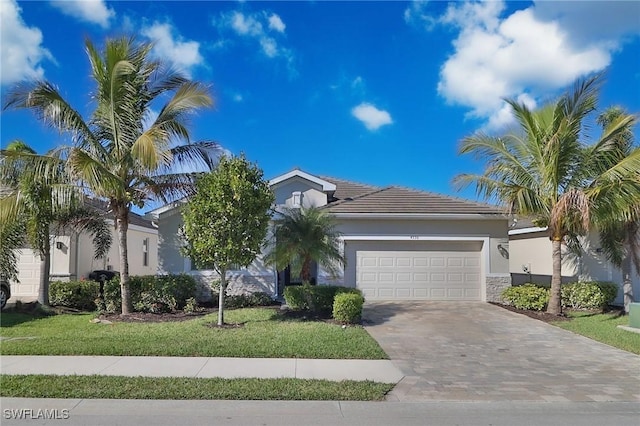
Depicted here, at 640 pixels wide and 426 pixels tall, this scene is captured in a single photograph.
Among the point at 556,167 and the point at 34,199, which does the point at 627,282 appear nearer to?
the point at 556,167

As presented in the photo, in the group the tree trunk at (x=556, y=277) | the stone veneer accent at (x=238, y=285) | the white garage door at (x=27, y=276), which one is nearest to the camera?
the tree trunk at (x=556, y=277)

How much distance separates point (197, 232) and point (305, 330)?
3509 mm

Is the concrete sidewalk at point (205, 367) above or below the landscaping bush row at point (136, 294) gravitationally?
below

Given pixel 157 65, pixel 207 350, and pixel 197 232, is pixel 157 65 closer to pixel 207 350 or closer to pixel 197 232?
pixel 197 232

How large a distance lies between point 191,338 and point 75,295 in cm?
679

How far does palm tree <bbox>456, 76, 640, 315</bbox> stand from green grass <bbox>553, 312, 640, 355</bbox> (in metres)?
0.91

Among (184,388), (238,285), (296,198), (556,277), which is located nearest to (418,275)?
(556,277)

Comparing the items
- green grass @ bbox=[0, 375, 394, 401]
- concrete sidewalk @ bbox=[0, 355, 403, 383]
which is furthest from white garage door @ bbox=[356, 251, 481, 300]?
green grass @ bbox=[0, 375, 394, 401]

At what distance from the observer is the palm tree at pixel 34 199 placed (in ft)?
40.5

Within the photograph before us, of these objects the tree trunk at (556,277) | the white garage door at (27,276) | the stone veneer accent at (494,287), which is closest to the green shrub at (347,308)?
the tree trunk at (556,277)

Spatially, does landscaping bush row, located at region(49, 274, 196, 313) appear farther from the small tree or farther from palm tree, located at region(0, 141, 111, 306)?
the small tree

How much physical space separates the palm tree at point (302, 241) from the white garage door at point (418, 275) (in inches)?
144

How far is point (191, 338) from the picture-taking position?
32.6 feet

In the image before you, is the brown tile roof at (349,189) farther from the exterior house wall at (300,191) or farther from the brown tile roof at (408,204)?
the brown tile roof at (408,204)
